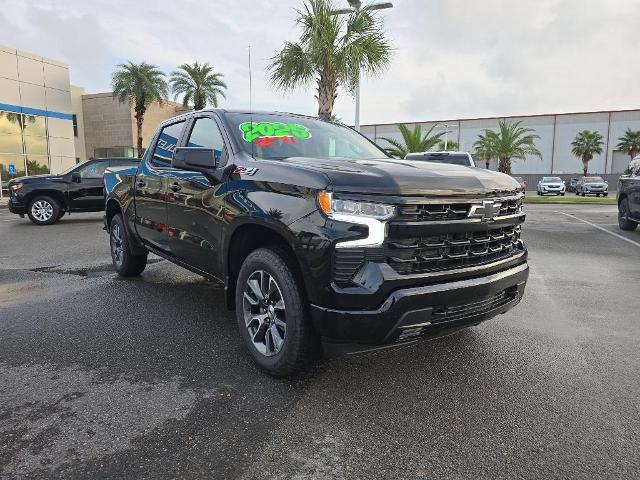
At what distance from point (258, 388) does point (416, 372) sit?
1.06 metres

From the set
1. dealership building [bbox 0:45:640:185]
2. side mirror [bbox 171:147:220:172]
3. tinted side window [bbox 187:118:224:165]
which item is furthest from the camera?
dealership building [bbox 0:45:640:185]

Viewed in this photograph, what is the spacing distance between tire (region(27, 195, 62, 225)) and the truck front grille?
495 inches

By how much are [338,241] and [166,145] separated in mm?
2908

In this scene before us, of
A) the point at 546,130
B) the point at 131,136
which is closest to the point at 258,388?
the point at 131,136

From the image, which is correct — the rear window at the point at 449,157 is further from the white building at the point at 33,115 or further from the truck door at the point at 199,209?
the white building at the point at 33,115

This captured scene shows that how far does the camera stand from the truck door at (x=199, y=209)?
3.68m

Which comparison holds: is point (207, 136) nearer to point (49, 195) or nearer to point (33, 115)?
point (49, 195)

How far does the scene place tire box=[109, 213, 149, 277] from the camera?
19.4ft


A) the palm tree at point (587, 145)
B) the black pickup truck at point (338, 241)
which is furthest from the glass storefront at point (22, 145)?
the palm tree at point (587, 145)

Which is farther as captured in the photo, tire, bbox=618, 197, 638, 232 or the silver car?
the silver car

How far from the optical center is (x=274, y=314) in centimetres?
315

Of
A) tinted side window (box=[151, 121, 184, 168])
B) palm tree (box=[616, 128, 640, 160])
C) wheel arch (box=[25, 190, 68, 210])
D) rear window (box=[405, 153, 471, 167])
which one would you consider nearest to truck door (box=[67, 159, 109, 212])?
wheel arch (box=[25, 190, 68, 210])

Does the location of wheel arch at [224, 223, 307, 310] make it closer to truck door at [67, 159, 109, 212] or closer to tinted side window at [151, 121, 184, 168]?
tinted side window at [151, 121, 184, 168]

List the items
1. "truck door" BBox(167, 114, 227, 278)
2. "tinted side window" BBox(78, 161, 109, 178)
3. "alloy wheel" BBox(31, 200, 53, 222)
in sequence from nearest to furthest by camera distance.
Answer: "truck door" BBox(167, 114, 227, 278) < "alloy wheel" BBox(31, 200, 53, 222) < "tinted side window" BBox(78, 161, 109, 178)
